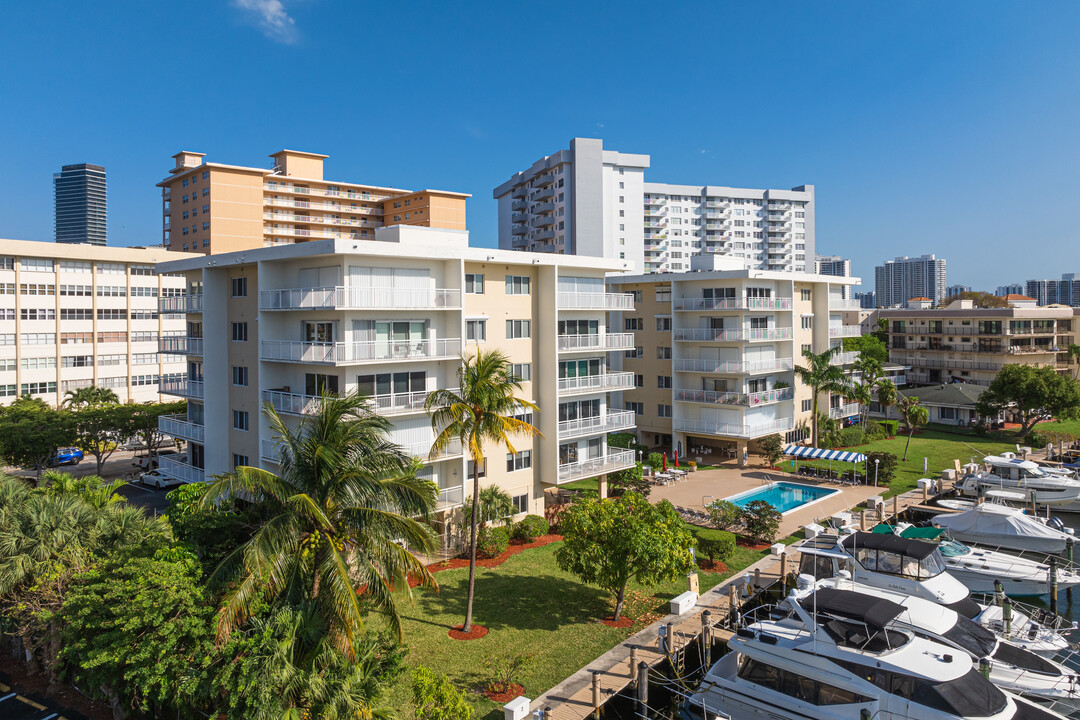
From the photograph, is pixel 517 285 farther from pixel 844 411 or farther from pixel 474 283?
pixel 844 411

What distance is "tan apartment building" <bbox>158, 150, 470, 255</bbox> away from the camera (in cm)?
8119

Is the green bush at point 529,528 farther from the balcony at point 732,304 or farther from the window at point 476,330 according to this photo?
the balcony at point 732,304

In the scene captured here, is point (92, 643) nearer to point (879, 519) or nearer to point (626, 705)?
point (626, 705)

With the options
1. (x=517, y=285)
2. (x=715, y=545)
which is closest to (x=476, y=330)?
(x=517, y=285)

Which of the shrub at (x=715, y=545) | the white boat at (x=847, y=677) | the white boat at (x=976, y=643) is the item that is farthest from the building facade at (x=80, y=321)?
the white boat at (x=976, y=643)

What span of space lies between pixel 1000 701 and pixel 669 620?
30.2 ft

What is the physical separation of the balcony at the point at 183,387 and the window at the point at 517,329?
15.1 m

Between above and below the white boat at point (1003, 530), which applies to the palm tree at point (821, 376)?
above

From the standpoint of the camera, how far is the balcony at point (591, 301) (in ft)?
112

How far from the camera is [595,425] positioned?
35844mm

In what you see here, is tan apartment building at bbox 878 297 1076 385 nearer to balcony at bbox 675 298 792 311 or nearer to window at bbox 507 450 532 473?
balcony at bbox 675 298 792 311

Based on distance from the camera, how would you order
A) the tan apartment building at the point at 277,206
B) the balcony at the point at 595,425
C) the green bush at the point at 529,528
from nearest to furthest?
the green bush at the point at 529,528, the balcony at the point at 595,425, the tan apartment building at the point at 277,206

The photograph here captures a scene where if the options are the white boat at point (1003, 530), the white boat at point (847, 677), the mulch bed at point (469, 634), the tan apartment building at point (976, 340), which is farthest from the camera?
the tan apartment building at point (976, 340)

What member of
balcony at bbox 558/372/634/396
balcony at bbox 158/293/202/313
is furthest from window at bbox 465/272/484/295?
balcony at bbox 158/293/202/313
